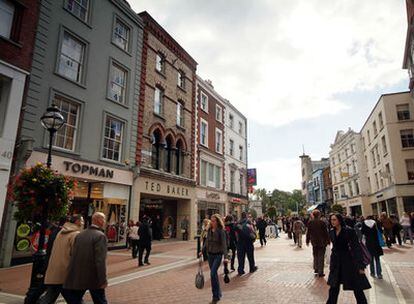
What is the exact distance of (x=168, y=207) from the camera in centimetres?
2356

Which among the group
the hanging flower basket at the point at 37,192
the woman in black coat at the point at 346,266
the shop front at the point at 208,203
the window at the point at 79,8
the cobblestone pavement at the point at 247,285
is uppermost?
the window at the point at 79,8

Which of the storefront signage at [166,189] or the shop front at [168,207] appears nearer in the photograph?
the storefront signage at [166,189]

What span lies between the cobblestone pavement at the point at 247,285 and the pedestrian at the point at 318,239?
424 millimetres

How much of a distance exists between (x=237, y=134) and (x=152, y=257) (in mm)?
23045

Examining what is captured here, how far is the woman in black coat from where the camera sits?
16.3 feet

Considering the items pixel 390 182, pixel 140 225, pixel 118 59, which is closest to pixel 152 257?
pixel 140 225

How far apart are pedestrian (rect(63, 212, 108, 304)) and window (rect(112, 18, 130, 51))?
15.4 metres

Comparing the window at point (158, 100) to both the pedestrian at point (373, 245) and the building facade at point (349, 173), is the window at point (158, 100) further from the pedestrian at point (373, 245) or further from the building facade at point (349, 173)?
the building facade at point (349, 173)

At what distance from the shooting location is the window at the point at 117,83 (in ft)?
56.2

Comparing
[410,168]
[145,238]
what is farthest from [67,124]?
[410,168]

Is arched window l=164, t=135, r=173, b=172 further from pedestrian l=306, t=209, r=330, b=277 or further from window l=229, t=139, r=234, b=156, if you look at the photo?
pedestrian l=306, t=209, r=330, b=277

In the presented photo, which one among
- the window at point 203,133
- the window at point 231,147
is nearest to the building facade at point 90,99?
the window at point 203,133

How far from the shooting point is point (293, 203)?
278ft

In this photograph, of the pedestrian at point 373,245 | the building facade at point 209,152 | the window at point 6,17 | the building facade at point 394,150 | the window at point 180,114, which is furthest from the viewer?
the building facade at point 394,150
